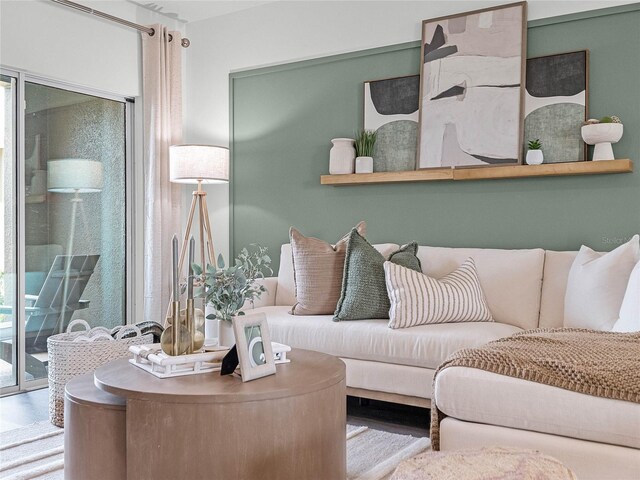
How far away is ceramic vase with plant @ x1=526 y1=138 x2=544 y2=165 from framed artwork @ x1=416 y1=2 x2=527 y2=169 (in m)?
0.06

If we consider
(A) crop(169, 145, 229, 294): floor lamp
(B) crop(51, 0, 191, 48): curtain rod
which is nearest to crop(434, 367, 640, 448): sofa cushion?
(A) crop(169, 145, 229, 294): floor lamp

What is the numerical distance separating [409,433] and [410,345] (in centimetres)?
41

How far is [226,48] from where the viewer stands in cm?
500

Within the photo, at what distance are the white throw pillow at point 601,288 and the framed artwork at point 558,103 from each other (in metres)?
0.67

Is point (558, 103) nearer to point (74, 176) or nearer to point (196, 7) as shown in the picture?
point (196, 7)

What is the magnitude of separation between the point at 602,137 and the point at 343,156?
5.23ft

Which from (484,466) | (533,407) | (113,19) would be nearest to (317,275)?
(533,407)

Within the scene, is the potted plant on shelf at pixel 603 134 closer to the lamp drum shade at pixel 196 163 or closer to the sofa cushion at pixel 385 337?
the sofa cushion at pixel 385 337

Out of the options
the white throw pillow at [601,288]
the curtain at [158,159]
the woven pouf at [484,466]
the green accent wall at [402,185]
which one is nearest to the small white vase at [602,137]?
the green accent wall at [402,185]

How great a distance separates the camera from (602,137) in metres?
3.42

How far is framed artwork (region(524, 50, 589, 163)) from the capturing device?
357 centimetres

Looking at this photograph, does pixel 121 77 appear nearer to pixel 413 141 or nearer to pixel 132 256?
pixel 132 256

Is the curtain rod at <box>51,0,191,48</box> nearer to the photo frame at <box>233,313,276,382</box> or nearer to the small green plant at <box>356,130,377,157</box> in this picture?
the small green plant at <box>356,130,377,157</box>

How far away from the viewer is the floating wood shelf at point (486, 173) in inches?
135
